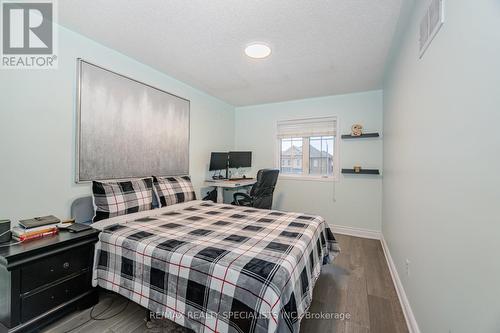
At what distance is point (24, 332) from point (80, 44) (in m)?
2.47

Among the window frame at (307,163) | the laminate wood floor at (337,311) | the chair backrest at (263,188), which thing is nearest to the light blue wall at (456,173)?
the laminate wood floor at (337,311)

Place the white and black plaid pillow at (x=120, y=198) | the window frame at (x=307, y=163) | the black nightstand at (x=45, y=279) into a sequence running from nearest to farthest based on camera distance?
1. the black nightstand at (x=45, y=279)
2. the white and black plaid pillow at (x=120, y=198)
3. the window frame at (x=307, y=163)

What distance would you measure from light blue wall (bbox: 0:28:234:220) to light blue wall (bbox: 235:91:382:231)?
289 centimetres

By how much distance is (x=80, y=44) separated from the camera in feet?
6.87

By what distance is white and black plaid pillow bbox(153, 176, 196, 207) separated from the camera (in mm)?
2645

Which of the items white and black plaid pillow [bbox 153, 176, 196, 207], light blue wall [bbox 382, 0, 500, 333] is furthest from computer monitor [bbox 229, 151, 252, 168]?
light blue wall [bbox 382, 0, 500, 333]

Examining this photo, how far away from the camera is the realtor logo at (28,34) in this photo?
1705mm

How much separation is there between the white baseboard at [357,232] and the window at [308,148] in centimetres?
93

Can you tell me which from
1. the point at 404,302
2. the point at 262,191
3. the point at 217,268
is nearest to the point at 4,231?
the point at 217,268

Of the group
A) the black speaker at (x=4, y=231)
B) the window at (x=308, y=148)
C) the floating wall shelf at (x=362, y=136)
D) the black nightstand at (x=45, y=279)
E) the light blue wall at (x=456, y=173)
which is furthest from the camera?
the window at (x=308, y=148)

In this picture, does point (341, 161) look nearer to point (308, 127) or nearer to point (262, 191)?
point (308, 127)

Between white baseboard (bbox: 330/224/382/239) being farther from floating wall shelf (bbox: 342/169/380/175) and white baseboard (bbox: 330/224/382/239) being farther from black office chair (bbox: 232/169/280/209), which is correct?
black office chair (bbox: 232/169/280/209)

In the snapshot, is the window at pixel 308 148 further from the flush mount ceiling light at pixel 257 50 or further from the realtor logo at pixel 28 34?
the realtor logo at pixel 28 34

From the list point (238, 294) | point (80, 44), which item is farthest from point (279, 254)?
point (80, 44)
